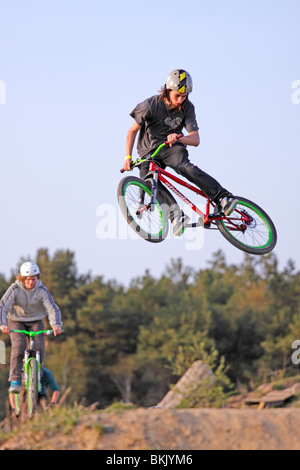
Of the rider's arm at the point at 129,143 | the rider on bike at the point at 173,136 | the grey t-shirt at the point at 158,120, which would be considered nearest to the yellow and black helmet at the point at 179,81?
the rider on bike at the point at 173,136

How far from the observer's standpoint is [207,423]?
31.4ft

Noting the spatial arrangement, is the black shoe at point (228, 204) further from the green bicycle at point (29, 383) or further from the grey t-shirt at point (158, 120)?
the green bicycle at point (29, 383)

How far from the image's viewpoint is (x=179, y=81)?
11523 mm

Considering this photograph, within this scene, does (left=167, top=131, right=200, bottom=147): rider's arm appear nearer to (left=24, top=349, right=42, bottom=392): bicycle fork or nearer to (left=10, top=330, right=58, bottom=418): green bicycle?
(left=10, top=330, right=58, bottom=418): green bicycle

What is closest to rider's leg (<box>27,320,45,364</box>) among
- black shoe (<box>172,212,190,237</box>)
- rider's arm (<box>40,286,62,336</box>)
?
rider's arm (<box>40,286,62,336</box>)

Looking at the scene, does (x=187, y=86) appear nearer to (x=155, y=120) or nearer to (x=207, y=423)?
(x=155, y=120)

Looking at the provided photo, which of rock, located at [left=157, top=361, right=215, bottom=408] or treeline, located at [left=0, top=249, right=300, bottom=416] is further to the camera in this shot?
treeline, located at [left=0, top=249, right=300, bottom=416]

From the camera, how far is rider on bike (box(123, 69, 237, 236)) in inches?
459

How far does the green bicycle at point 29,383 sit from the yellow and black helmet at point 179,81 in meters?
4.17

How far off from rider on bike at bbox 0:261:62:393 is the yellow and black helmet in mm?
3496

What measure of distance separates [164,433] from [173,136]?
4478mm

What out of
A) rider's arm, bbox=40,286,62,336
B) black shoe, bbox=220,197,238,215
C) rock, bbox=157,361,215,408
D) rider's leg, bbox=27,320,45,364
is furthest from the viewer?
rock, bbox=157,361,215,408

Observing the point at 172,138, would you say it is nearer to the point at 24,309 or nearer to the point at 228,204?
the point at 228,204

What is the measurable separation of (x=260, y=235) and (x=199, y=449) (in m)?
4.77
